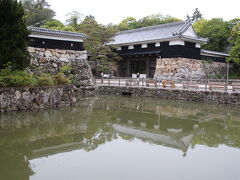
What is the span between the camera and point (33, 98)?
10422 millimetres

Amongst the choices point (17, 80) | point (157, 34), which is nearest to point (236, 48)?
point (157, 34)

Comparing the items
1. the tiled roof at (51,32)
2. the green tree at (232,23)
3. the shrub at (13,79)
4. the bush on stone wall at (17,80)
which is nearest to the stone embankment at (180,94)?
the tiled roof at (51,32)

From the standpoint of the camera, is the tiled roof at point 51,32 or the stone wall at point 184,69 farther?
the stone wall at point 184,69

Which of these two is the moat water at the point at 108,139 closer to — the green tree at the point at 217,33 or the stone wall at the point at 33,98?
the stone wall at the point at 33,98

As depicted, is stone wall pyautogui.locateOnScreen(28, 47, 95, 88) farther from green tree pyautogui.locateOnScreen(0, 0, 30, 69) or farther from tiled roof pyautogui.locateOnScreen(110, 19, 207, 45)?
tiled roof pyautogui.locateOnScreen(110, 19, 207, 45)

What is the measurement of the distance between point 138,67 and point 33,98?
17932 mm

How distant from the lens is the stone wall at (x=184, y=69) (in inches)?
890

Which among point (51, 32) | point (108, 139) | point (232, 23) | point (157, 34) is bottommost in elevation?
point (108, 139)

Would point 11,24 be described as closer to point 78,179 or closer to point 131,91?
point 78,179

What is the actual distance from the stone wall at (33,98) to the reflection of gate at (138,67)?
15.6 meters

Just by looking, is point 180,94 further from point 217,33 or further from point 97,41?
point 217,33

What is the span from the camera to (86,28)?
23.6 meters

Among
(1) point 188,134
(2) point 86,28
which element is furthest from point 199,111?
(2) point 86,28

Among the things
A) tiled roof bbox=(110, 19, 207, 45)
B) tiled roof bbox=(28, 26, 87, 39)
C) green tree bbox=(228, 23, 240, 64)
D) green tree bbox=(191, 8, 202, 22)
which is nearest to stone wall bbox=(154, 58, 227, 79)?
tiled roof bbox=(110, 19, 207, 45)
